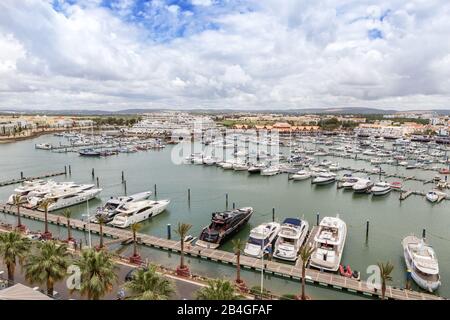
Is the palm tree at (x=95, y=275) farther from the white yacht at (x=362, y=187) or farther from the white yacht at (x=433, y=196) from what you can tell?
the white yacht at (x=433, y=196)

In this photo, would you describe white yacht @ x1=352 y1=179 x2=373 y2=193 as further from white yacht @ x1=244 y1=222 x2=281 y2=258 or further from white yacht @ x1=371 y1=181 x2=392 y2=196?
white yacht @ x1=244 y1=222 x2=281 y2=258

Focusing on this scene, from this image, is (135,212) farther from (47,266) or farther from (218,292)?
(218,292)

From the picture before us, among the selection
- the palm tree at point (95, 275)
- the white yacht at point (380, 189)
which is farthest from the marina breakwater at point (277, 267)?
the white yacht at point (380, 189)

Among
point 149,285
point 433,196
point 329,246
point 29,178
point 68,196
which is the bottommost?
point 433,196

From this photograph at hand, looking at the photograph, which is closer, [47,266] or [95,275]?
[95,275]

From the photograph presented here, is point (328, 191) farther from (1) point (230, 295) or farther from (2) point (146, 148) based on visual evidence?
(2) point (146, 148)

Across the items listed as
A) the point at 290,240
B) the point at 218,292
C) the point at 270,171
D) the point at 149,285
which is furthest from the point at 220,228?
the point at 270,171

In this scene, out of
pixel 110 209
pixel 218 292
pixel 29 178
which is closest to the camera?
pixel 218 292
